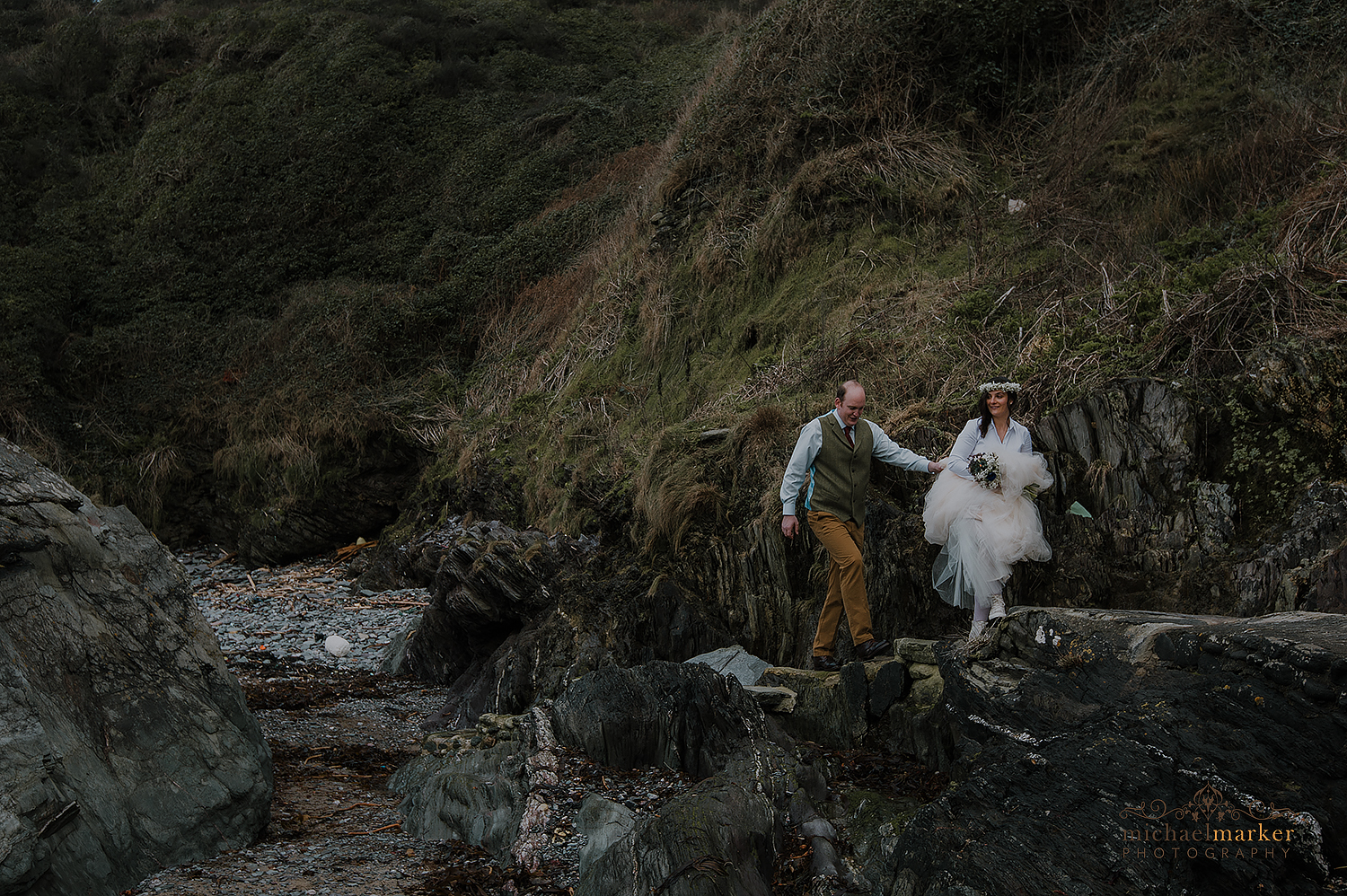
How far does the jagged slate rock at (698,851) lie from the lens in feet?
12.9

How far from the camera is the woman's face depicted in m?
5.77

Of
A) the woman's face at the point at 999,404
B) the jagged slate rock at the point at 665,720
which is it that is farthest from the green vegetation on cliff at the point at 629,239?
the jagged slate rock at the point at 665,720

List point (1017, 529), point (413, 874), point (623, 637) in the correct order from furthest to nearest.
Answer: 1. point (623, 637)
2. point (1017, 529)
3. point (413, 874)

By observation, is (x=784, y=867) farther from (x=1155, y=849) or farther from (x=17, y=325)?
(x=17, y=325)

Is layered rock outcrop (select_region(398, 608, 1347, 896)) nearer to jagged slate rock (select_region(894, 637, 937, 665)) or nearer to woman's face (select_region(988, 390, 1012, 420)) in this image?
jagged slate rock (select_region(894, 637, 937, 665))

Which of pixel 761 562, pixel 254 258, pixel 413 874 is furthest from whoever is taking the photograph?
pixel 254 258

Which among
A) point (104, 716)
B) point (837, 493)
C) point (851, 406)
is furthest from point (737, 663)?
point (104, 716)

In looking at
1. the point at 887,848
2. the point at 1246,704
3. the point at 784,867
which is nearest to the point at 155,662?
the point at 784,867

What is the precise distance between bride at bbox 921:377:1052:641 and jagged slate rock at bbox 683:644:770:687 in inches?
62.7

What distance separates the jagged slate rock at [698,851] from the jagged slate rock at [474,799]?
76 centimetres

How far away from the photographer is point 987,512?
219 inches

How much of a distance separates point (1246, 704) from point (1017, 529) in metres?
2.13

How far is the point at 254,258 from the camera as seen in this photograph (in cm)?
→ 1984

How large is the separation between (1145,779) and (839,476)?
3054 mm
